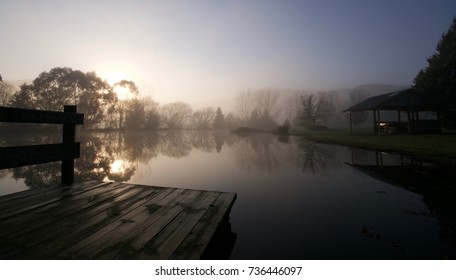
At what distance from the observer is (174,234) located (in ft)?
8.00

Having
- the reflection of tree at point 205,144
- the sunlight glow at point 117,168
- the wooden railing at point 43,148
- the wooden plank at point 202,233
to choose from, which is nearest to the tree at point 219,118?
the reflection of tree at point 205,144

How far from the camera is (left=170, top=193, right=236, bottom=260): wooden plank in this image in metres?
2.05

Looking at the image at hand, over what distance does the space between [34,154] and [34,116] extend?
1.95 feet

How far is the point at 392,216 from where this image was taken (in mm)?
3973

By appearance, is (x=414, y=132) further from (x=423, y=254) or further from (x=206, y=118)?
(x=206, y=118)

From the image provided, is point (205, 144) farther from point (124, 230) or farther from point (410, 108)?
point (410, 108)

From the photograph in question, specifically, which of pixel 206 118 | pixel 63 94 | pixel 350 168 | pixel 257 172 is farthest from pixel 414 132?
pixel 206 118

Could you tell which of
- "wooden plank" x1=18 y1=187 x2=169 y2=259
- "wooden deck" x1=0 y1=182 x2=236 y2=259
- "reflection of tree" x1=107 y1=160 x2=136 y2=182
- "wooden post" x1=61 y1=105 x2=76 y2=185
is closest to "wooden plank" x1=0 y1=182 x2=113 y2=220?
"wooden deck" x1=0 y1=182 x2=236 y2=259

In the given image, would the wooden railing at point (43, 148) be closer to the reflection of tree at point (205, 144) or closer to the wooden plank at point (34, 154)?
the wooden plank at point (34, 154)

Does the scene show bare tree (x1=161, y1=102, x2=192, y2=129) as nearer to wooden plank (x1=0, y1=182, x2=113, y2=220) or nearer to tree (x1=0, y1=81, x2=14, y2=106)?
tree (x1=0, y1=81, x2=14, y2=106)

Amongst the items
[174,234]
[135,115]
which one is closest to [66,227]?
[174,234]

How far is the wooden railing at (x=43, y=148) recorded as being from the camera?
10.1ft
